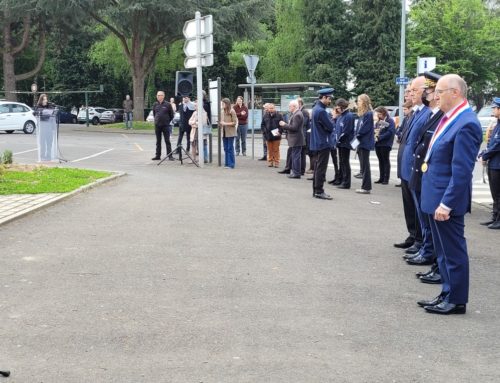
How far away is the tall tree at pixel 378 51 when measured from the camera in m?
52.5

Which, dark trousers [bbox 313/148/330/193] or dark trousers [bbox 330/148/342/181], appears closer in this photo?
dark trousers [bbox 313/148/330/193]

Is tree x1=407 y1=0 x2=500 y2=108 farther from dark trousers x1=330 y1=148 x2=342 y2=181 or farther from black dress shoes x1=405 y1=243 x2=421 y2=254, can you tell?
black dress shoes x1=405 y1=243 x2=421 y2=254

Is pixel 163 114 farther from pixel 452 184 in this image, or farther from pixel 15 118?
pixel 15 118

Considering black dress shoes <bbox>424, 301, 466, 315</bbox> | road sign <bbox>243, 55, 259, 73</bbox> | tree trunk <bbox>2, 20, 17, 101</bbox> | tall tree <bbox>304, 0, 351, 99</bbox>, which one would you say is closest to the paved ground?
black dress shoes <bbox>424, 301, 466, 315</bbox>

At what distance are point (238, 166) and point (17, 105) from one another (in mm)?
20130

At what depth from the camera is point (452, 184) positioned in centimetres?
566

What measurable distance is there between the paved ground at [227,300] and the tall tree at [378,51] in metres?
43.0

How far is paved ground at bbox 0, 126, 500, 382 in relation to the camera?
4543 mm

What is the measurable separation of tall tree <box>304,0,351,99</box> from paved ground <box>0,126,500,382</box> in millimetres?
43920

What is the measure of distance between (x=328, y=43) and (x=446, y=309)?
166 ft

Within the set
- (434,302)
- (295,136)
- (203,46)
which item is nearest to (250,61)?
(203,46)

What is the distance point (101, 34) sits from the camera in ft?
154

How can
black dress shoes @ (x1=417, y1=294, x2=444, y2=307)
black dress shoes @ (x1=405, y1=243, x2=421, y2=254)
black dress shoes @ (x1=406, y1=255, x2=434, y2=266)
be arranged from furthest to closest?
1. black dress shoes @ (x1=405, y1=243, x2=421, y2=254)
2. black dress shoes @ (x1=406, y1=255, x2=434, y2=266)
3. black dress shoes @ (x1=417, y1=294, x2=444, y2=307)

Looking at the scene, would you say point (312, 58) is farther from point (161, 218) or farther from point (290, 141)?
Answer: point (161, 218)
